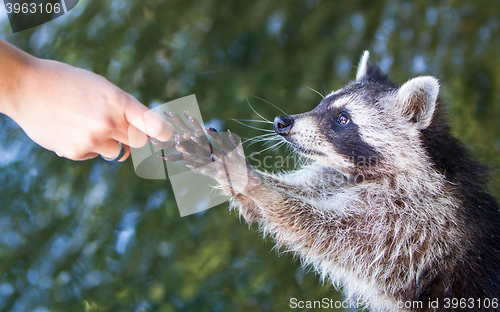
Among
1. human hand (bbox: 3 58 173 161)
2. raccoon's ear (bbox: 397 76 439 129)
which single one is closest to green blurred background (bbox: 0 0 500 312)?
raccoon's ear (bbox: 397 76 439 129)

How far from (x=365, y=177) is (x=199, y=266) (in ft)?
3.80

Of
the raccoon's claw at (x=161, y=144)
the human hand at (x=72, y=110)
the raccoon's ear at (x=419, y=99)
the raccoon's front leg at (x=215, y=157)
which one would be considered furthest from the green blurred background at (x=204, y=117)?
the human hand at (x=72, y=110)

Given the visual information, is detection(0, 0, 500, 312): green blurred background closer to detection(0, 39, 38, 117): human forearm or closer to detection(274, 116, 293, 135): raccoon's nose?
detection(274, 116, 293, 135): raccoon's nose

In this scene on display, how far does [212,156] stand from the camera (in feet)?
5.10

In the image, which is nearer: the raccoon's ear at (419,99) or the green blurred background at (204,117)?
the raccoon's ear at (419,99)

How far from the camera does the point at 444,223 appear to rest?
1824mm

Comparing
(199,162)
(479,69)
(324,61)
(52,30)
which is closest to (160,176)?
(199,162)

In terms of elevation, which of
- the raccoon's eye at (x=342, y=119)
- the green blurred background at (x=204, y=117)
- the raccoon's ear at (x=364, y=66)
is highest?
the raccoon's ear at (x=364, y=66)

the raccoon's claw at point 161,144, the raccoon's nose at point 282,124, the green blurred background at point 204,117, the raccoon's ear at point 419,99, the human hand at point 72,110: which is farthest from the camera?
the green blurred background at point 204,117

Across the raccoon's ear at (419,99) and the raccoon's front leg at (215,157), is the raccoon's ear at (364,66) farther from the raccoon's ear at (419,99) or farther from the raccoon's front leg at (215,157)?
the raccoon's front leg at (215,157)

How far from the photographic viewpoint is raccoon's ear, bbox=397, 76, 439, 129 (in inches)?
69.0

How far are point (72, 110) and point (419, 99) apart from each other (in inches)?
60.1

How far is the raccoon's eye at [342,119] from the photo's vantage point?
76.4 inches

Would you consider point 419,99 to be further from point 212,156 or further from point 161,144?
point 161,144
